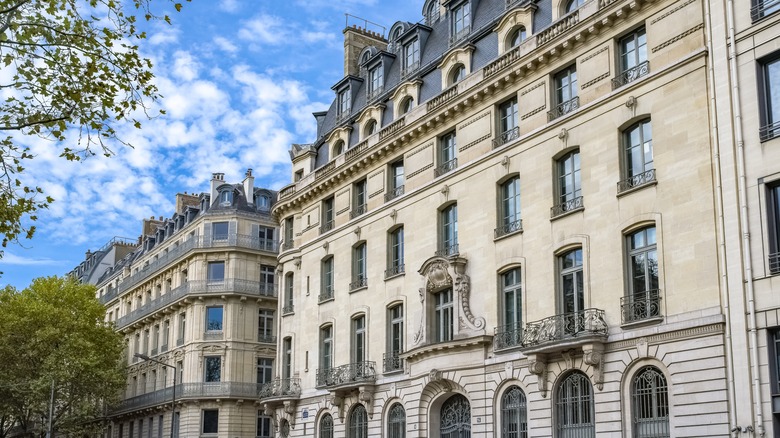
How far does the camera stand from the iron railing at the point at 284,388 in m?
39.7

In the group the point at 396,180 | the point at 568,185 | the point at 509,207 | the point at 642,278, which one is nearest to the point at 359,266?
the point at 396,180

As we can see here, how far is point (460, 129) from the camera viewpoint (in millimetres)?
32250

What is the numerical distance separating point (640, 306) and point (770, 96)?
19.7 ft

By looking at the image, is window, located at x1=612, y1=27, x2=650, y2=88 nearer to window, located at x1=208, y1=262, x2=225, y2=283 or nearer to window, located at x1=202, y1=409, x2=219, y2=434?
window, located at x1=208, y1=262, x2=225, y2=283

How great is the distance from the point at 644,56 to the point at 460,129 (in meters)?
7.90

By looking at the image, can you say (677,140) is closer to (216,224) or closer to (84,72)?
(84,72)

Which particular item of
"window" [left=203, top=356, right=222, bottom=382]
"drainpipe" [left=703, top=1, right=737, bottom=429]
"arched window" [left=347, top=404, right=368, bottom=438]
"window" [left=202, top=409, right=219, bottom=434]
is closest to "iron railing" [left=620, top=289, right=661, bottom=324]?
"drainpipe" [left=703, top=1, right=737, bottom=429]

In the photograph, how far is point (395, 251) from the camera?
35.5m

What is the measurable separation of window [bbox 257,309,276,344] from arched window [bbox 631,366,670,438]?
3400 cm

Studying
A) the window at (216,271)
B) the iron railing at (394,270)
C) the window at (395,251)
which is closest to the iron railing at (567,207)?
the iron railing at (394,270)

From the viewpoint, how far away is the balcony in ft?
82.7

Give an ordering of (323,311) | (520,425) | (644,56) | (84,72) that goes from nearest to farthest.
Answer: (84,72), (644,56), (520,425), (323,311)

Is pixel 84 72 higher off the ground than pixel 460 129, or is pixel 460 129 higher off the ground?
pixel 460 129

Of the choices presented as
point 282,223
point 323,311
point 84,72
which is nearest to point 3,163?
point 84,72
